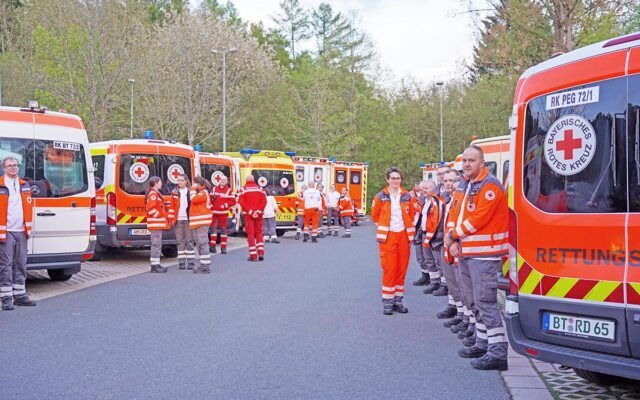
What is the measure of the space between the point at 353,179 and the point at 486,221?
1127 inches

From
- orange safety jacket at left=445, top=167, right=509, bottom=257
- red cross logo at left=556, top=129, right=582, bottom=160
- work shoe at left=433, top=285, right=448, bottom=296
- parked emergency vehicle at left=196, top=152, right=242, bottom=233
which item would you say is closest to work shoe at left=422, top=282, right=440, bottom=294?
work shoe at left=433, top=285, right=448, bottom=296

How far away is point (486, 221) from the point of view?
268 inches

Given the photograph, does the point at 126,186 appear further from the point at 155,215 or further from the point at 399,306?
the point at 399,306

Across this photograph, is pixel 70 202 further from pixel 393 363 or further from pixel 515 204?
pixel 515 204

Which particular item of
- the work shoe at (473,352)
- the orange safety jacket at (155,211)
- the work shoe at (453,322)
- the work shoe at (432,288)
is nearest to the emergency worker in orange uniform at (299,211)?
the orange safety jacket at (155,211)

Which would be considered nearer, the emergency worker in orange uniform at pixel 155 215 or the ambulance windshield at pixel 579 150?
the ambulance windshield at pixel 579 150

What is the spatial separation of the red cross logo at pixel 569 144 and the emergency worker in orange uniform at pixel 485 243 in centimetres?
150

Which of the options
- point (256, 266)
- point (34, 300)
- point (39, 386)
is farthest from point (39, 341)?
point (256, 266)

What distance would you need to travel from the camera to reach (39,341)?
7.88 m

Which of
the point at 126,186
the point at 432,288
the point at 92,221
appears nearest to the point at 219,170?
the point at 126,186

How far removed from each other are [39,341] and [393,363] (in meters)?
3.69

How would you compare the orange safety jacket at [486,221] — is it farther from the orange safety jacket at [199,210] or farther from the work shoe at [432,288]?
the orange safety jacket at [199,210]

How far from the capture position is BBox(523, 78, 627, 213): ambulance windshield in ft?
16.4

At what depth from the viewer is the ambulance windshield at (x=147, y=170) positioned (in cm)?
1570
